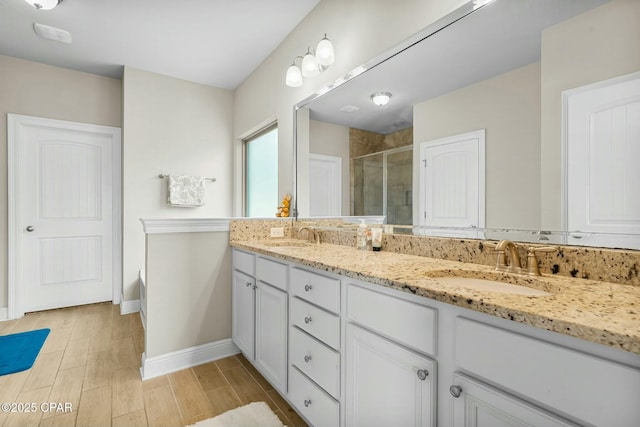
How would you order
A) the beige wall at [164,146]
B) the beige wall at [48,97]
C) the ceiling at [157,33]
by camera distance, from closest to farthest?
the ceiling at [157,33], the beige wall at [48,97], the beige wall at [164,146]

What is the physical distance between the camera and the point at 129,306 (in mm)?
3312

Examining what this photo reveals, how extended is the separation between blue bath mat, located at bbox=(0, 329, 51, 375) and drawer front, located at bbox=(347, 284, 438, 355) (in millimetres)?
2404

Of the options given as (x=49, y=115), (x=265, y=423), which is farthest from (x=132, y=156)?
(x=265, y=423)

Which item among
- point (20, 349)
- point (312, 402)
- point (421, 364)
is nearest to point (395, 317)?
point (421, 364)

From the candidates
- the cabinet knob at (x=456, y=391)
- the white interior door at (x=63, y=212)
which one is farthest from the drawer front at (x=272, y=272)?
the white interior door at (x=63, y=212)

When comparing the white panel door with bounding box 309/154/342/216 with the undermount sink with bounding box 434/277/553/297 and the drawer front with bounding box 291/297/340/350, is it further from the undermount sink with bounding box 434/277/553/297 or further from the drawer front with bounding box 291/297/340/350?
the undermount sink with bounding box 434/277/553/297

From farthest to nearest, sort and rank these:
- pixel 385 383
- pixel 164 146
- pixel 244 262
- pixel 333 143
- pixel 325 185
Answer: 1. pixel 164 146
2. pixel 325 185
3. pixel 333 143
4. pixel 244 262
5. pixel 385 383

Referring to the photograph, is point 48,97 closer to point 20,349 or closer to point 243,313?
point 20,349

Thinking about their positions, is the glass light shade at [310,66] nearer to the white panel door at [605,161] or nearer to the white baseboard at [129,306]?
the white panel door at [605,161]

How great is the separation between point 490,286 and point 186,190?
3356mm

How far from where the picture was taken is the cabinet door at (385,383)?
0.87 metres

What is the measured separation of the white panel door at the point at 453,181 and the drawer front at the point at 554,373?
0.68m

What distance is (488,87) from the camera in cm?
126

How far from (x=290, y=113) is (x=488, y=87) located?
178 centimetres
